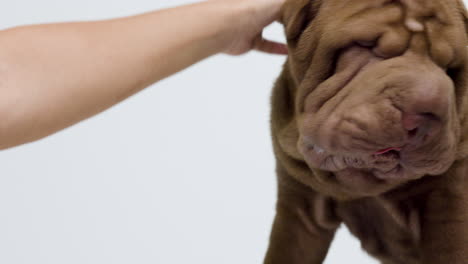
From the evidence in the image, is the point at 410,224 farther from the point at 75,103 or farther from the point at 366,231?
the point at 75,103

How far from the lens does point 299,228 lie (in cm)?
194

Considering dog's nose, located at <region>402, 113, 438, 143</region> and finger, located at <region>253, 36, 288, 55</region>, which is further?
finger, located at <region>253, 36, 288, 55</region>

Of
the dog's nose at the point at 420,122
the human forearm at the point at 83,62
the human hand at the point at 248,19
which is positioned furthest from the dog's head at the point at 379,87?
the human forearm at the point at 83,62

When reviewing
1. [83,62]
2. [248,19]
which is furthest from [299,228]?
[83,62]

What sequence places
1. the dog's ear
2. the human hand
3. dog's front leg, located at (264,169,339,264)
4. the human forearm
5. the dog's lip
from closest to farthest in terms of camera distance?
the human forearm
the dog's lip
the dog's ear
the human hand
dog's front leg, located at (264,169,339,264)

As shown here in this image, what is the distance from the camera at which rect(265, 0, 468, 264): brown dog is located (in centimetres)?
140

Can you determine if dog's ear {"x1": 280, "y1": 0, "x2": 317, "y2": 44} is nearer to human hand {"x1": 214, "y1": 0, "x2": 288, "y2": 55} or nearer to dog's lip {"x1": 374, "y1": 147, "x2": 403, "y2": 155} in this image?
human hand {"x1": 214, "y1": 0, "x2": 288, "y2": 55}

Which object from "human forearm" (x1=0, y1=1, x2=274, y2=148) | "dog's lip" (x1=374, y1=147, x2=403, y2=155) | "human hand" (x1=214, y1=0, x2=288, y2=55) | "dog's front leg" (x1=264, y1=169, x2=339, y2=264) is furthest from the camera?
"dog's front leg" (x1=264, y1=169, x2=339, y2=264)

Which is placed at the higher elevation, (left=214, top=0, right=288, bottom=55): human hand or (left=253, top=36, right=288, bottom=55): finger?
(left=214, top=0, right=288, bottom=55): human hand

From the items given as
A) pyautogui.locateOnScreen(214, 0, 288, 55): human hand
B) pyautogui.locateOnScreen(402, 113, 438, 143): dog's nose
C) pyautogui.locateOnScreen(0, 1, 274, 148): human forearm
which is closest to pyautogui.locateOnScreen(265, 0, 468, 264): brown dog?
pyautogui.locateOnScreen(402, 113, 438, 143): dog's nose

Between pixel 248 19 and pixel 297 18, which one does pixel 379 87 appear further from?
pixel 248 19

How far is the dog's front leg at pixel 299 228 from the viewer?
1.90m

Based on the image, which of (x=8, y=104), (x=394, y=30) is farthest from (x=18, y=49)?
(x=394, y=30)

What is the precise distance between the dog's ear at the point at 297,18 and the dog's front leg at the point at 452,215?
0.43 m
